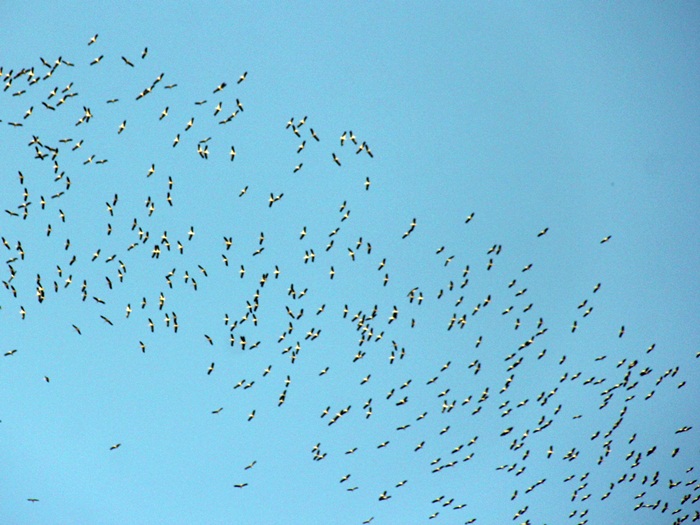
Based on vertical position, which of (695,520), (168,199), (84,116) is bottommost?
(695,520)

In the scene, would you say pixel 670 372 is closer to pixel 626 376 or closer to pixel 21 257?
pixel 626 376

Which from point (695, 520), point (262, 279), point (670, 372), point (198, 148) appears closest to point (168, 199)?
point (198, 148)

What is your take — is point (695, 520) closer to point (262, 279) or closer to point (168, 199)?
point (262, 279)

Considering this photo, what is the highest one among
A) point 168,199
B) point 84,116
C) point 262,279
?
point 84,116

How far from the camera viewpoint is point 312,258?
77.6m

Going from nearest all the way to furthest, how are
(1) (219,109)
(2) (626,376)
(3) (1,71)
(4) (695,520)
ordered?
1. (3) (1,71)
2. (1) (219,109)
3. (2) (626,376)
4. (4) (695,520)

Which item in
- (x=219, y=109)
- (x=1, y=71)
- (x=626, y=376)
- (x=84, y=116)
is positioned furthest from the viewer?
(x=626, y=376)

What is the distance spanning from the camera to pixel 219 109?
254 ft

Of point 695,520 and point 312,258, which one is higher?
point 312,258

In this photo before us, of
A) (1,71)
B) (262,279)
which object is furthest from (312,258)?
(1,71)

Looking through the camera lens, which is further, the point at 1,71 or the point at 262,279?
the point at 262,279

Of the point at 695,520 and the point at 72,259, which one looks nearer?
the point at 72,259

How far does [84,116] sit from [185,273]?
13925mm

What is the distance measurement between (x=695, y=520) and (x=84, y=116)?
81.2 metres
